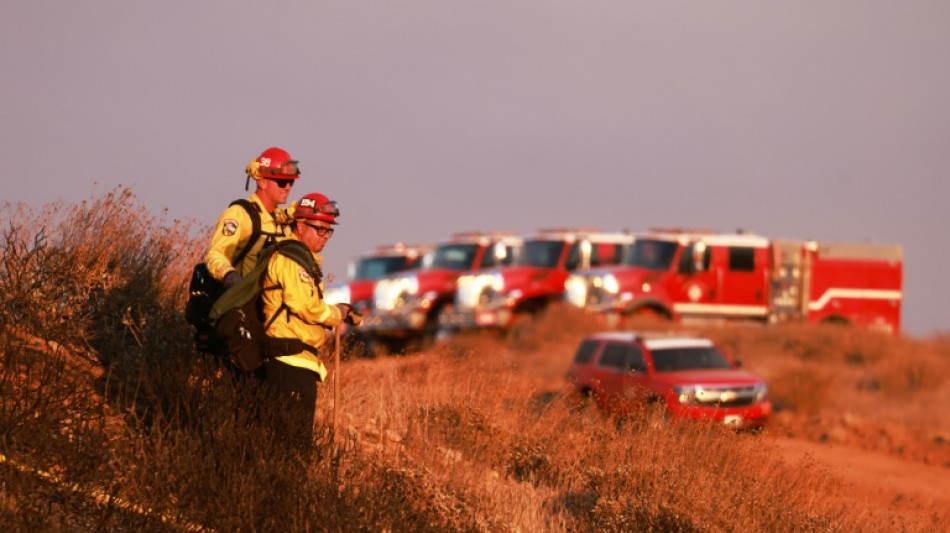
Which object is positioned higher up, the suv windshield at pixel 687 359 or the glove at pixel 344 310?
the glove at pixel 344 310

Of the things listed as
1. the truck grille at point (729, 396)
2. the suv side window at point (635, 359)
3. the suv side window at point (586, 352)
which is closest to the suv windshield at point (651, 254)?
the suv side window at point (586, 352)

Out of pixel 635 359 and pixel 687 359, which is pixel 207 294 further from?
pixel 687 359

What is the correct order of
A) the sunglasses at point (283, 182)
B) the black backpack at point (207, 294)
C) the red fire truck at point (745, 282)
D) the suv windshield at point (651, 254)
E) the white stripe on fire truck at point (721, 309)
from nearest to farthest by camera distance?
the black backpack at point (207, 294) < the sunglasses at point (283, 182) < the red fire truck at point (745, 282) < the suv windshield at point (651, 254) < the white stripe on fire truck at point (721, 309)

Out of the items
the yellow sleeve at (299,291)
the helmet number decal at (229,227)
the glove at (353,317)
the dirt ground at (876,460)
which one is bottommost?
the dirt ground at (876,460)

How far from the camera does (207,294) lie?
756 cm

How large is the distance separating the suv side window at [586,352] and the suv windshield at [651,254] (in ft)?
26.5

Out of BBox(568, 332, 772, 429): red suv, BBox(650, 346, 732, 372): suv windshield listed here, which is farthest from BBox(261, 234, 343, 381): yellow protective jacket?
BBox(650, 346, 732, 372): suv windshield

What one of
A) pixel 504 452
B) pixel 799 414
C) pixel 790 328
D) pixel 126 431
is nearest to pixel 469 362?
pixel 504 452

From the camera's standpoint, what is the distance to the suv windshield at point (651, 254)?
84.4 feet

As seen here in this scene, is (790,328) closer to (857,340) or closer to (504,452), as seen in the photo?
(857,340)

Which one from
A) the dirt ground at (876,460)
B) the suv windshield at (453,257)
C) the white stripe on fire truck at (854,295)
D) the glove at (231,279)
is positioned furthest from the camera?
the white stripe on fire truck at (854,295)

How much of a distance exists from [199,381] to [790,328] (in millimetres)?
20565

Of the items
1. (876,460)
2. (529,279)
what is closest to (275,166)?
(876,460)

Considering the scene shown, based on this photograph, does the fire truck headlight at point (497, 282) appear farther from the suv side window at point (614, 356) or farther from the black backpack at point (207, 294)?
the black backpack at point (207, 294)
